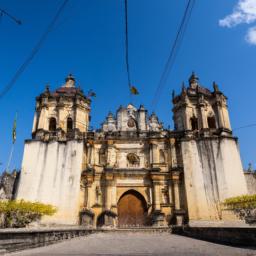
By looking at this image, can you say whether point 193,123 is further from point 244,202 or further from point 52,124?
point 52,124

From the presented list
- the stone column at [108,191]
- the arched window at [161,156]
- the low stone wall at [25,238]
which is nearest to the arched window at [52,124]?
the stone column at [108,191]

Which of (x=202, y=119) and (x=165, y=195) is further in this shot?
(x=202, y=119)

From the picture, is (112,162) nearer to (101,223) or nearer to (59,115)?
(101,223)

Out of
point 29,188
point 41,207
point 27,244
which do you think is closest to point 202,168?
point 41,207

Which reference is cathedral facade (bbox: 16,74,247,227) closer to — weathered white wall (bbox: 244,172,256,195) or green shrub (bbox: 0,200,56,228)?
green shrub (bbox: 0,200,56,228)

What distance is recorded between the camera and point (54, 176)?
1706 centimetres

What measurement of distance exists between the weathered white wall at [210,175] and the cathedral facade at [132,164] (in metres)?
0.06

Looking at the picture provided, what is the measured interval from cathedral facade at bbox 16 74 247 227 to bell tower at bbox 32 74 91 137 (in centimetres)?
8

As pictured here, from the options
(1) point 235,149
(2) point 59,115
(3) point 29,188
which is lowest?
(3) point 29,188

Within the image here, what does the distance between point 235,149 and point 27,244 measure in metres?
15.2

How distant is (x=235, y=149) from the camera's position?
17.5 m

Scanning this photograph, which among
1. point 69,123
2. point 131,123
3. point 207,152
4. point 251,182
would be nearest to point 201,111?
point 207,152

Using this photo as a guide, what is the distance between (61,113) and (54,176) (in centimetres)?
530

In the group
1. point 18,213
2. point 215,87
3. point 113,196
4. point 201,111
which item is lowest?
point 18,213
